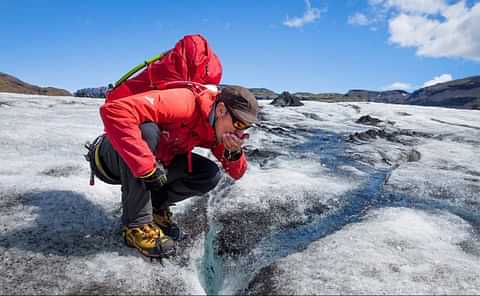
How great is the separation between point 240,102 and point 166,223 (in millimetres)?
1483

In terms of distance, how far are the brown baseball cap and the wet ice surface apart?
1168mm

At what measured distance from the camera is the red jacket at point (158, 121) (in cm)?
273

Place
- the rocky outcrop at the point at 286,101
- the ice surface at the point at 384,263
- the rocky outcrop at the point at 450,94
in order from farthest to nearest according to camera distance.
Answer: the rocky outcrop at the point at 450,94, the rocky outcrop at the point at 286,101, the ice surface at the point at 384,263

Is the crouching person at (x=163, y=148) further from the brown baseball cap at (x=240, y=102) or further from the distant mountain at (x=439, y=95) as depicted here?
the distant mountain at (x=439, y=95)

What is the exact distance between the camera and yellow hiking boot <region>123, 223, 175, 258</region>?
10.2ft

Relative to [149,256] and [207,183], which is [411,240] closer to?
[207,183]

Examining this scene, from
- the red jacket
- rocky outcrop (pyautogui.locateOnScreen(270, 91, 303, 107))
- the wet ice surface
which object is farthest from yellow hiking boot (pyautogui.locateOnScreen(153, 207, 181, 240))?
rocky outcrop (pyautogui.locateOnScreen(270, 91, 303, 107))

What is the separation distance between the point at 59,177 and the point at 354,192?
3748mm

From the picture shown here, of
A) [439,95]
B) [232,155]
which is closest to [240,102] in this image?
[232,155]

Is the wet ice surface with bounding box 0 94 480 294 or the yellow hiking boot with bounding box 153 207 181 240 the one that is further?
the yellow hiking boot with bounding box 153 207 181 240

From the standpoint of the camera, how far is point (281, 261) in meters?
3.07

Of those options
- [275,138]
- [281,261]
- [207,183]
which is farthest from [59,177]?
[275,138]

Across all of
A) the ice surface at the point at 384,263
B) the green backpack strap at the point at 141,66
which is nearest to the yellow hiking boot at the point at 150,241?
the ice surface at the point at 384,263

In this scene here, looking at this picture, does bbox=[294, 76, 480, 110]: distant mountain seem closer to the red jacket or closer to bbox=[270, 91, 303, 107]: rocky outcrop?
bbox=[270, 91, 303, 107]: rocky outcrop
